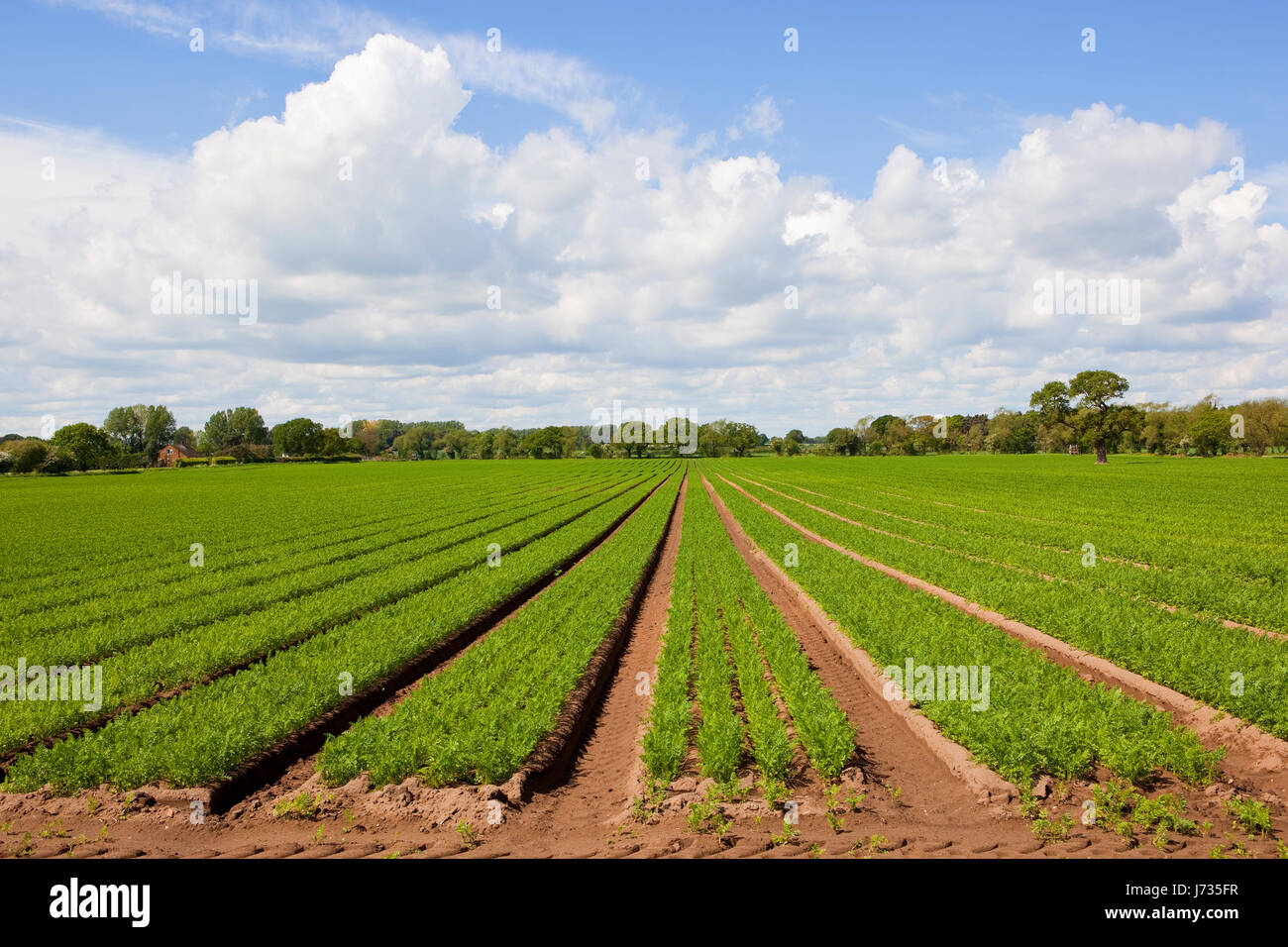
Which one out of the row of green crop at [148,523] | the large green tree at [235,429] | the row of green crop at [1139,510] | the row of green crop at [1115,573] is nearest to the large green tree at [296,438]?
the large green tree at [235,429]

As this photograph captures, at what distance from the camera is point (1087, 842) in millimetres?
6305

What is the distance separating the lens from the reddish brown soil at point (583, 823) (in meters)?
6.41

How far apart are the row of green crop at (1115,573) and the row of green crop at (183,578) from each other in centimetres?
2179

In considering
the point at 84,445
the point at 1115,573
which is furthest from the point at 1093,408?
the point at 84,445

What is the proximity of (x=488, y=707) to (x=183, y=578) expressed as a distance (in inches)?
592

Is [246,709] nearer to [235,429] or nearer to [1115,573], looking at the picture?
[1115,573]

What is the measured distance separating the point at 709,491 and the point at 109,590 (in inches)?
1775

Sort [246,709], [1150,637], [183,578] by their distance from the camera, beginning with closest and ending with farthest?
[246,709]
[1150,637]
[183,578]

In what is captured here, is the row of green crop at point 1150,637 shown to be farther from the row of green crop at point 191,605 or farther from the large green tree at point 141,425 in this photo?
the large green tree at point 141,425

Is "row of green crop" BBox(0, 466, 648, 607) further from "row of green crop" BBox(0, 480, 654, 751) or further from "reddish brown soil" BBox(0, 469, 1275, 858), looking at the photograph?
"reddish brown soil" BBox(0, 469, 1275, 858)

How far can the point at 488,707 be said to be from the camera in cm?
937

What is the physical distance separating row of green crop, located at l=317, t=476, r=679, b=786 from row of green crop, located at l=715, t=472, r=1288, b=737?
8.67m

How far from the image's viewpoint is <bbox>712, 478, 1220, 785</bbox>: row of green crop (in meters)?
7.54

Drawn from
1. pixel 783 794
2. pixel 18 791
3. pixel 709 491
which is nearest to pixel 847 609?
pixel 783 794
